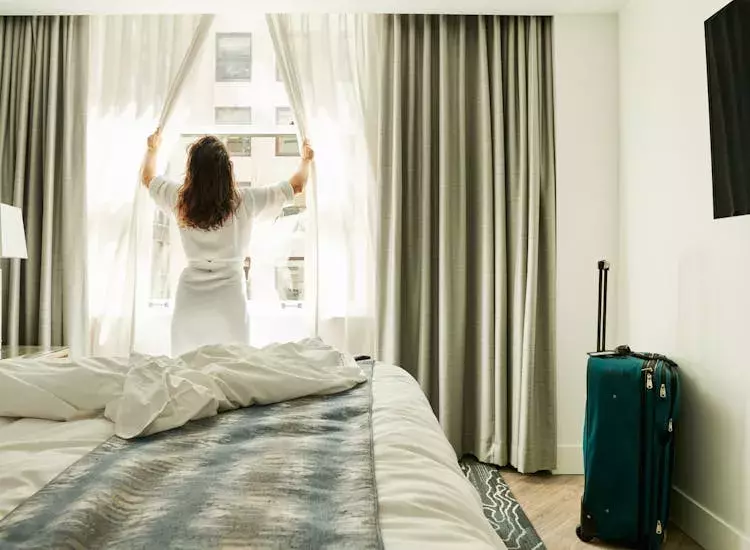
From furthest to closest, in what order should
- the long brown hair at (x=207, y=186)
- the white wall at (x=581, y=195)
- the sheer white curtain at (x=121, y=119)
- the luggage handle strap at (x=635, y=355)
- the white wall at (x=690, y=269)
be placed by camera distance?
the sheer white curtain at (x=121, y=119) → the white wall at (x=581, y=195) → the long brown hair at (x=207, y=186) → the luggage handle strap at (x=635, y=355) → the white wall at (x=690, y=269)

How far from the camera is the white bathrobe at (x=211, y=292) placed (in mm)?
2988

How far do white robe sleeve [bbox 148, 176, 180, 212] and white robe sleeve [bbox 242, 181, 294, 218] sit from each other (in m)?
0.34

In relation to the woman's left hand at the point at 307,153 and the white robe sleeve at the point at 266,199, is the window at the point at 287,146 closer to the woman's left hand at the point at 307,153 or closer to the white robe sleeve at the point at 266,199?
the woman's left hand at the point at 307,153

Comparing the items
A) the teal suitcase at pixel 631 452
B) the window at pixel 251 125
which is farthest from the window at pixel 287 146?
the teal suitcase at pixel 631 452

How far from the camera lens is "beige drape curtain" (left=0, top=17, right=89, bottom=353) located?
3475 mm

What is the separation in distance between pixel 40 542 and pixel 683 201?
2.55 metres

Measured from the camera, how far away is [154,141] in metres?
3.46

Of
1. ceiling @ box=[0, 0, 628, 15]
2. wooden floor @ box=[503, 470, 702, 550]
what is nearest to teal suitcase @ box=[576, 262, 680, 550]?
wooden floor @ box=[503, 470, 702, 550]

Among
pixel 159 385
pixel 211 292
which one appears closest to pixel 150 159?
pixel 211 292

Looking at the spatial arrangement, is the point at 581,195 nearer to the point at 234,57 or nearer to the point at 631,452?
the point at 631,452

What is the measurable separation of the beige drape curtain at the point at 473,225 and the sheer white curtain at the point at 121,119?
1141 millimetres

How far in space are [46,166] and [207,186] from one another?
1186 mm

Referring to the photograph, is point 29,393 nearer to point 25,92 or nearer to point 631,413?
point 631,413

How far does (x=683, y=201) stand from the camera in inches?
105
